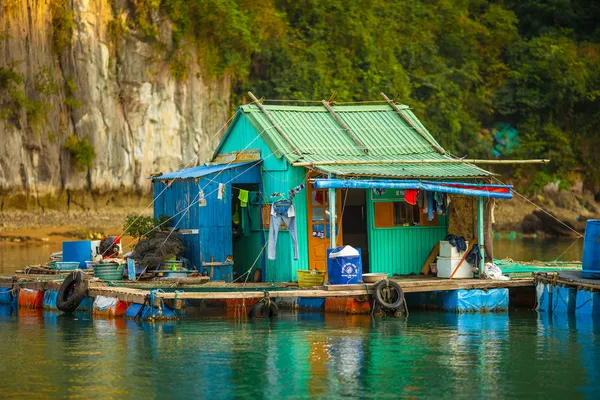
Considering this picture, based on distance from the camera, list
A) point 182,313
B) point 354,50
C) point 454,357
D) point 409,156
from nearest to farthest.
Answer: point 454,357 < point 182,313 < point 409,156 < point 354,50

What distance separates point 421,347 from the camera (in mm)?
18297

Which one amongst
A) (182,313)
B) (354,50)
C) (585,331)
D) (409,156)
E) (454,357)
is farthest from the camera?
(354,50)

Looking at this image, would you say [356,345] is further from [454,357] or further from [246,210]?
[246,210]

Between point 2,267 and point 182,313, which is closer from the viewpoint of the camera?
point 182,313

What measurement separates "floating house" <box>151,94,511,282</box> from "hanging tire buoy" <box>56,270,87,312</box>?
258cm

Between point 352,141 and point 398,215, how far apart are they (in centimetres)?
201

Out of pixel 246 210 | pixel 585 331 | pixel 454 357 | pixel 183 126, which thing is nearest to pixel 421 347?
pixel 454 357

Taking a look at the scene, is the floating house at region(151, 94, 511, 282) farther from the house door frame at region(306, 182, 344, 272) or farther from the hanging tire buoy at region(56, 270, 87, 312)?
the hanging tire buoy at region(56, 270, 87, 312)

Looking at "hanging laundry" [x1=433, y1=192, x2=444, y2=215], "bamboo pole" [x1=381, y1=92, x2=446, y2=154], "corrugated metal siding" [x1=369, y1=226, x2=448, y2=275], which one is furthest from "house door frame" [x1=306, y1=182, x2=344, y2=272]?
"bamboo pole" [x1=381, y1=92, x2=446, y2=154]

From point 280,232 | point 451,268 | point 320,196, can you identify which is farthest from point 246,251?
point 451,268

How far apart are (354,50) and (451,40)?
627 centimetres

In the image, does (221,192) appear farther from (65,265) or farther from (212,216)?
(65,265)

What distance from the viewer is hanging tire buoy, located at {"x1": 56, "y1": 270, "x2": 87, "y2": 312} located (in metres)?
22.3

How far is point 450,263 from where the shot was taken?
23.0 m
